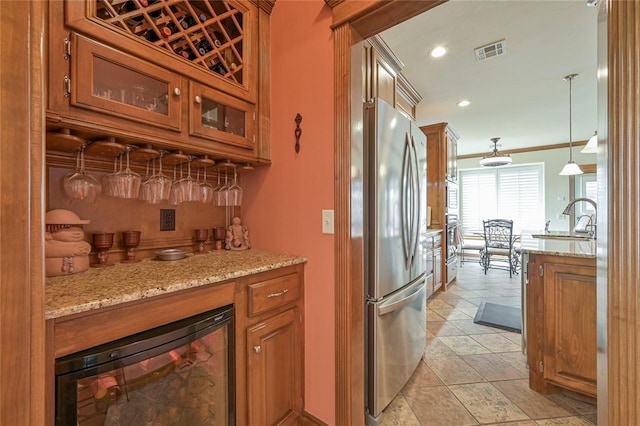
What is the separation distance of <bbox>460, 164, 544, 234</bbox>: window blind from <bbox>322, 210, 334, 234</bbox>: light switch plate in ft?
23.0

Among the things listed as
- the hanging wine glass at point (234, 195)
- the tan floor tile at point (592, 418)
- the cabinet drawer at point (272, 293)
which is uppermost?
the hanging wine glass at point (234, 195)

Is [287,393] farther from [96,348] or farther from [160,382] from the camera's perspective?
[96,348]

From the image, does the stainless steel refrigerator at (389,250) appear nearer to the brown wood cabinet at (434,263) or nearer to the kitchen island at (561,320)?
the kitchen island at (561,320)

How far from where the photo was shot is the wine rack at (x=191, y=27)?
3.93 ft

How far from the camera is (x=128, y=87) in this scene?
1.18 m

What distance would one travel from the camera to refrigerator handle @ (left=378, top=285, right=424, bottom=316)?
5.10ft

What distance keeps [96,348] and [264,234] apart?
1.06 meters

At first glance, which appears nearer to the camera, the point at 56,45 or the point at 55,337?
the point at 55,337

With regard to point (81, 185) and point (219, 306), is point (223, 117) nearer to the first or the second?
point (81, 185)

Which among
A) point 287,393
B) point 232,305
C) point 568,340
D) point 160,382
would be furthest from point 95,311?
point 568,340

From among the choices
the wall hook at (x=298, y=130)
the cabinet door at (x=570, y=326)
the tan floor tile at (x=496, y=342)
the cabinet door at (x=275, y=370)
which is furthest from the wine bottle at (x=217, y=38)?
the tan floor tile at (x=496, y=342)

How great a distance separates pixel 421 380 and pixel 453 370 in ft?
1.06

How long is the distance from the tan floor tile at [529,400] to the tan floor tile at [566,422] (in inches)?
1.3

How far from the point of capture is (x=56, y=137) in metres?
1.05
